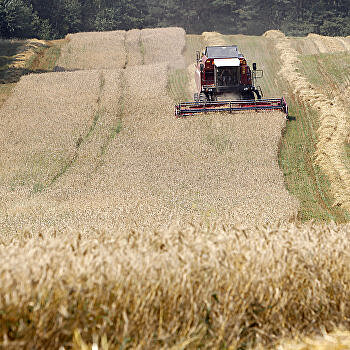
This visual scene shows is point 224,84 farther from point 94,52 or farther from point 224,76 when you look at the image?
point 94,52

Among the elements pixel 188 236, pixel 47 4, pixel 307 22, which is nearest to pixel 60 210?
pixel 188 236

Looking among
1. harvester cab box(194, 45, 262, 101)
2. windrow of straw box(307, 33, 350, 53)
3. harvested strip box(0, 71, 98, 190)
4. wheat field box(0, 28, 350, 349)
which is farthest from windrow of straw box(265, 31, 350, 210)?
windrow of straw box(307, 33, 350, 53)

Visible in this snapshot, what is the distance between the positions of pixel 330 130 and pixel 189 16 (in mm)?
61241

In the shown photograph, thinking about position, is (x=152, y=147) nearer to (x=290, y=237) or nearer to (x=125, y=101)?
(x=125, y=101)

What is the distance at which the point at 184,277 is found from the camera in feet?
12.1

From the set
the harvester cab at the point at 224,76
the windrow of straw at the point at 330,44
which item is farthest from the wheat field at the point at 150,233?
the windrow of straw at the point at 330,44

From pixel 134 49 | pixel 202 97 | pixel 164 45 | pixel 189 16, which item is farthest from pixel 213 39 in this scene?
pixel 189 16

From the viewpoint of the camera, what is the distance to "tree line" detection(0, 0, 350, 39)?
2463 inches

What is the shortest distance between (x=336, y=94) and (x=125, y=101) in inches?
456

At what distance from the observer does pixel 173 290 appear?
12.2 feet

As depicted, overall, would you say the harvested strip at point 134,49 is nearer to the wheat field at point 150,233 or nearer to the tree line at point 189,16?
the wheat field at point 150,233

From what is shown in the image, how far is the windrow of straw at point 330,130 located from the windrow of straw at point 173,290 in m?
9.76

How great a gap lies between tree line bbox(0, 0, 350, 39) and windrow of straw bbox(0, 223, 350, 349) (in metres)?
52.2

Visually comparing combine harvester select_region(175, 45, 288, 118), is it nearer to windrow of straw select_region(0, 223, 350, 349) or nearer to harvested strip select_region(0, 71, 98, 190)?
harvested strip select_region(0, 71, 98, 190)
